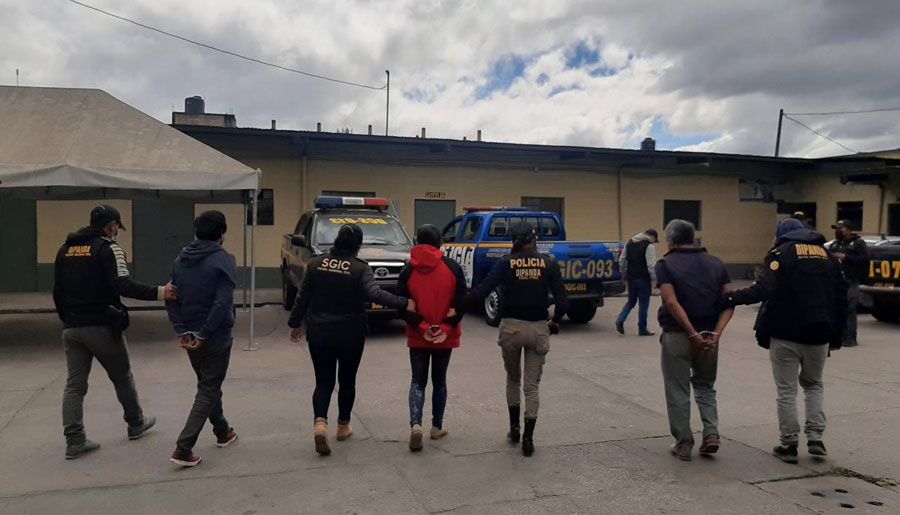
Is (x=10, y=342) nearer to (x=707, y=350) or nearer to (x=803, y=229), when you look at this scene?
(x=707, y=350)

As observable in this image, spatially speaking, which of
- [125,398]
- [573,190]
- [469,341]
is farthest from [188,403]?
[573,190]

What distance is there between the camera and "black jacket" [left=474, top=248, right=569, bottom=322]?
5246mm

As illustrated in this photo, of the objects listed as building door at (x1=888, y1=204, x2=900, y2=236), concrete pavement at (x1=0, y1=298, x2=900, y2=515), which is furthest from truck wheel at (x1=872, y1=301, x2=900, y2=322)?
building door at (x1=888, y1=204, x2=900, y2=236)

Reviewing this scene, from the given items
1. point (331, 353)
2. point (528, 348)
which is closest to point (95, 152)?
point (331, 353)

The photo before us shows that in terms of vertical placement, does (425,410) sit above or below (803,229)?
below

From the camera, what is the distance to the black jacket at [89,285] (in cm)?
514

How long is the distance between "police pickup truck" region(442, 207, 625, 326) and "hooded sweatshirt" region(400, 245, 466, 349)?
18.8 ft

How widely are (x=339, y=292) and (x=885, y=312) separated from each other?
12.2m

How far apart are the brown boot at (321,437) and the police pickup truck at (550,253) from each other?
6291mm

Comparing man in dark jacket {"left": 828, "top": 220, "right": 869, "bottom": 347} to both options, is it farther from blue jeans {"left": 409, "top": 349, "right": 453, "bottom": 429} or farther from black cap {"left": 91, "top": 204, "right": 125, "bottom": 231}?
black cap {"left": 91, "top": 204, "right": 125, "bottom": 231}

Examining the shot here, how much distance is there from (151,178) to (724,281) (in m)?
7.55

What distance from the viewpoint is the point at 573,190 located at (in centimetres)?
2022

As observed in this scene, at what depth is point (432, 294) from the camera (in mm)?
5238

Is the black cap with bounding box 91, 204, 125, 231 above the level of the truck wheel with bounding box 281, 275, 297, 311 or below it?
above
